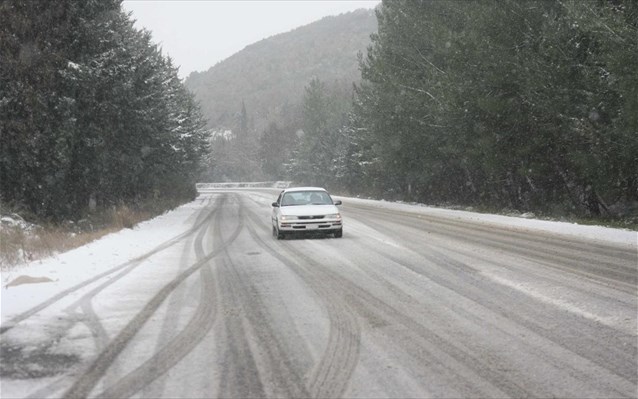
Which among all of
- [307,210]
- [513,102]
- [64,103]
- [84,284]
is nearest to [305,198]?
[307,210]

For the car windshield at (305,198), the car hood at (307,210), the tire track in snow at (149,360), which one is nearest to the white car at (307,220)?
the car hood at (307,210)

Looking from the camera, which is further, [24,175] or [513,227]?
[24,175]

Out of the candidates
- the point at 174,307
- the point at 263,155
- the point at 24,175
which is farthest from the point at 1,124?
the point at 263,155

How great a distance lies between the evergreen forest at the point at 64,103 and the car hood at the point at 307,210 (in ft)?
29.2

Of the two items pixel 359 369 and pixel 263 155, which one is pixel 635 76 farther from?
pixel 263 155

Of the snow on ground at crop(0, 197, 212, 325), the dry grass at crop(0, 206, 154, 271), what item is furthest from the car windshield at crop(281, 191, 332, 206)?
the dry grass at crop(0, 206, 154, 271)

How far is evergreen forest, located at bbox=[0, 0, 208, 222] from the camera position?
60.6 feet

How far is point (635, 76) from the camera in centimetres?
1445

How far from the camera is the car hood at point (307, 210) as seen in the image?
597 inches

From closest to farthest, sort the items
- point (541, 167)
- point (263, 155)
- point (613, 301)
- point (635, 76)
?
point (613, 301) < point (635, 76) < point (541, 167) < point (263, 155)

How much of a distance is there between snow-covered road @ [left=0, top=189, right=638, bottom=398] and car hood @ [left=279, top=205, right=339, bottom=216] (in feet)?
12.2

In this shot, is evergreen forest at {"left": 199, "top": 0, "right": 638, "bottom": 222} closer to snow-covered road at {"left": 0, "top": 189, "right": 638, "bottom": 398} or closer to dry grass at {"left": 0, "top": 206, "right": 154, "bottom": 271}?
snow-covered road at {"left": 0, "top": 189, "right": 638, "bottom": 398}

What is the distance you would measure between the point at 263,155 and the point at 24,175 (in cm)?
11369

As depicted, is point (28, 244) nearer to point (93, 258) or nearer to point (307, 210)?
point (93, 258)
